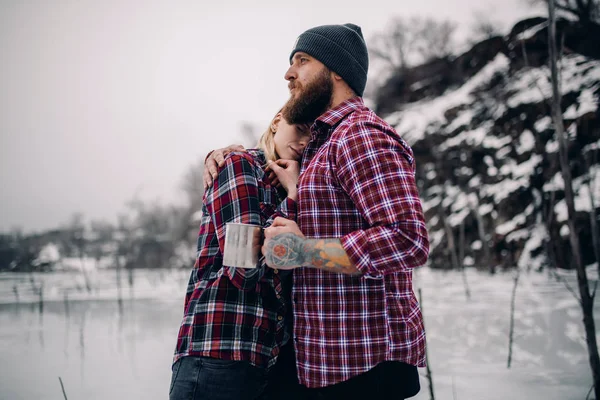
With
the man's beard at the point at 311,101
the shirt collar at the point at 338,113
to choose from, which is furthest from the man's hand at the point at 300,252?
the man's beard at the point at 311,101

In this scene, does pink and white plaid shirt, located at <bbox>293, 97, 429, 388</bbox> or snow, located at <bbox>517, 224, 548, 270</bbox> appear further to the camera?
snow, located at <bbox>517, 224, 548, 270</bbox>

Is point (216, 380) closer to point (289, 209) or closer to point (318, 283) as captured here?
point (318, 283)

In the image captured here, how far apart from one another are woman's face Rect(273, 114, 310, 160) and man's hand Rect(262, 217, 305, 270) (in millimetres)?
539

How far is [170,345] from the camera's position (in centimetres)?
505

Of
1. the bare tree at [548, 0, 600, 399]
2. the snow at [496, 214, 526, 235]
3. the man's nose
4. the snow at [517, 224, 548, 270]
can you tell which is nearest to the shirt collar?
the man's nose

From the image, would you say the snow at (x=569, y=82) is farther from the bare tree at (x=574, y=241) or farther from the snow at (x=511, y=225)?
the bare tree at (x=574, y=241)

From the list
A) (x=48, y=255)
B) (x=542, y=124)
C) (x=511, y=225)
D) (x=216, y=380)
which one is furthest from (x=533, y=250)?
(x=48, y=255)

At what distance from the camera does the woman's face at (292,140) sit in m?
1.67

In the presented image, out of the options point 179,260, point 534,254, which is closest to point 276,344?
point 534,254

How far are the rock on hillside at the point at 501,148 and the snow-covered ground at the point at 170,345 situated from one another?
1652 mm

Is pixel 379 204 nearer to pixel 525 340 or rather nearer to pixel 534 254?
pixel 525 340

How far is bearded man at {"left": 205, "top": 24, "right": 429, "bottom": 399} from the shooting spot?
1154 mm

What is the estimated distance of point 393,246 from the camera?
1123mm

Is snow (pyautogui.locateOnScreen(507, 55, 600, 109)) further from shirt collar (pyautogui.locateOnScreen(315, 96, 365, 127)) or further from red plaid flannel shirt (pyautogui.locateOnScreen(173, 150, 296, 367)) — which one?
red plaid flannel shirt (pyautogui.locateOnScreen(173, 150, 296, 367))
